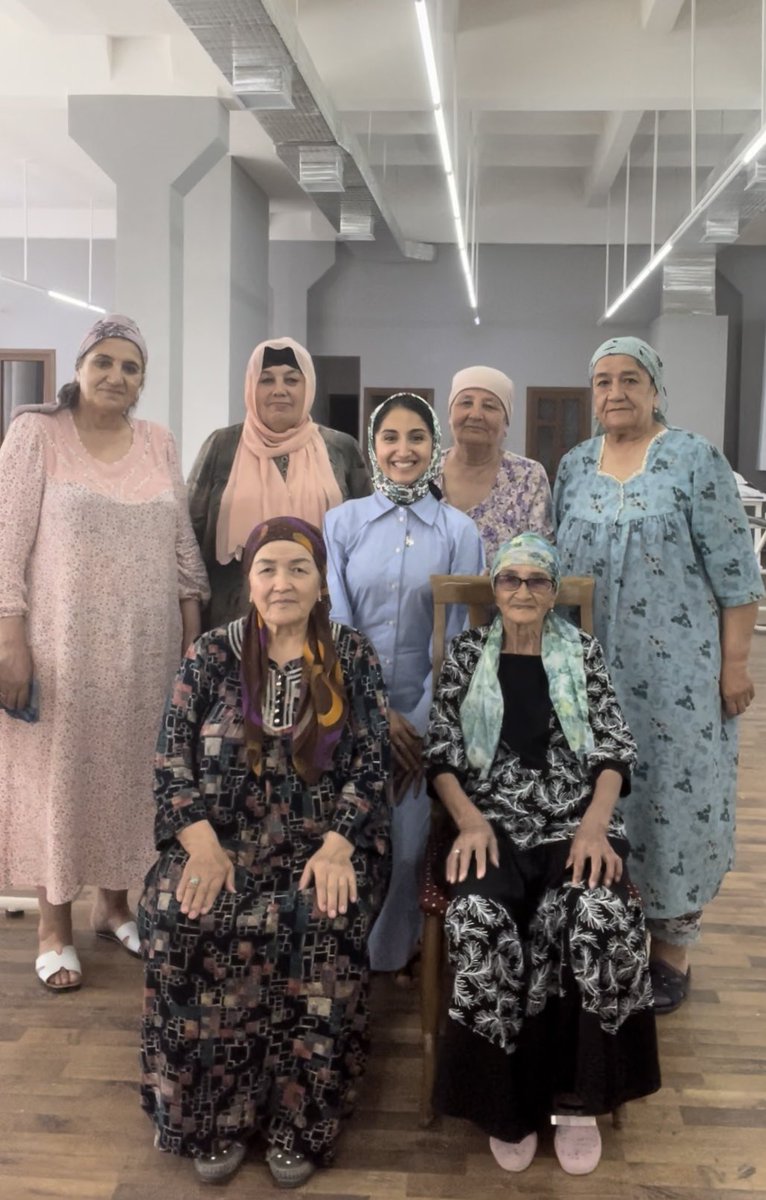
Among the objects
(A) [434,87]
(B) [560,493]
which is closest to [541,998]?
(B) [560,493]

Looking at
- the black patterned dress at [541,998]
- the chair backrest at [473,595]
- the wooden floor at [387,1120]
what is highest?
the chair backrest at [473,595]

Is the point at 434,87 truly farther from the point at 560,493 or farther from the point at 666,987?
the point at 666,987

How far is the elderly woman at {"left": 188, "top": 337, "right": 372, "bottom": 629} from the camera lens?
8.77ft

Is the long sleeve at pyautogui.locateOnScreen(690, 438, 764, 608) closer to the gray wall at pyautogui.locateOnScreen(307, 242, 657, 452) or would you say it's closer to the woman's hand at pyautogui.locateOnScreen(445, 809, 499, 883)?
the woman's hand at pyautogui.locateOnScreen(445, 809, 499, 883)

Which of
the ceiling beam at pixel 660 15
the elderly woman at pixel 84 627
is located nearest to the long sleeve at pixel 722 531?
the elderly woman at pixel 84 627

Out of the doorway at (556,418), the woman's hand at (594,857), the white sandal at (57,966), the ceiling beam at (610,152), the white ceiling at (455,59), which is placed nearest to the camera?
the woman's hand at (594,857)

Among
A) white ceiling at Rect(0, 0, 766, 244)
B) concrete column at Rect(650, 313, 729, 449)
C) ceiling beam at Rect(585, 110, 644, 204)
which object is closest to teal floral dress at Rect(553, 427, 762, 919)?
white ceiling at Rect(0, 0, 766, 244)

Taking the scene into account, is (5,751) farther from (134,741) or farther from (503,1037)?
(503,1037)

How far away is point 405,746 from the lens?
2.39 metres

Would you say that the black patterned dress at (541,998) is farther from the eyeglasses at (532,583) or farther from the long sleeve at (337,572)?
the long sleeve at (337,572)

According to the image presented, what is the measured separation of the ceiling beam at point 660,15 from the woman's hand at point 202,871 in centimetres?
636

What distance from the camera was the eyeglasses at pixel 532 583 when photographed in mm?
2244

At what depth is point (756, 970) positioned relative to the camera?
9.12ft

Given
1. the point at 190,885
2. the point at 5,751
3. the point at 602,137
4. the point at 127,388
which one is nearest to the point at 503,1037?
the point at 190,885
